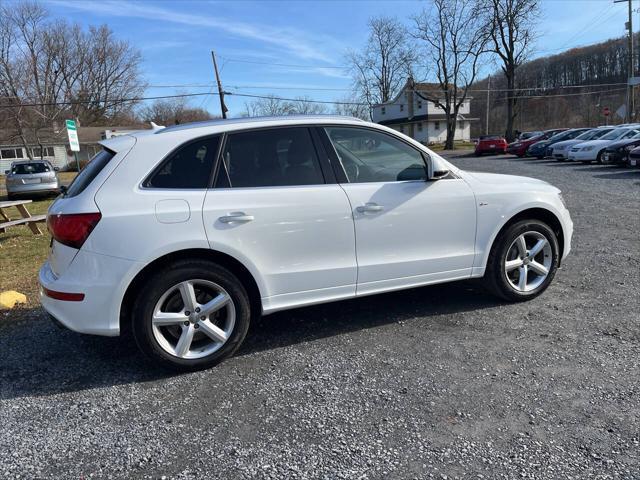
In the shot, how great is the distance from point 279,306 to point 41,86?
201 feet

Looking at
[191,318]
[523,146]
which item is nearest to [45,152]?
[523,146]

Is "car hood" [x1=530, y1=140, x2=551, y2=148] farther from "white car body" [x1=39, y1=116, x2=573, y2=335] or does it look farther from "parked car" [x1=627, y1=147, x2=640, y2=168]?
"white car body" [x1=39, y1=116, x2=573, y2=335]

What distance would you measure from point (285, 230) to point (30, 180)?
18.3 meters

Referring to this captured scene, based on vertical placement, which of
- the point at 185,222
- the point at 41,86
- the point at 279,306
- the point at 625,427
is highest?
the point at 41,86

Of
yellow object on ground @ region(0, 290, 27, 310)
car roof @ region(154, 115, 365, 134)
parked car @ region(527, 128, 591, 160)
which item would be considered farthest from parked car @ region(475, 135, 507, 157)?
yellow object on ground @ region(0, 290, 27, 310)

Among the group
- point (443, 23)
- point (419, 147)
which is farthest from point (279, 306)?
point (443, 23)

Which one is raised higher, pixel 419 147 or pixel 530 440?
pixel 419 147

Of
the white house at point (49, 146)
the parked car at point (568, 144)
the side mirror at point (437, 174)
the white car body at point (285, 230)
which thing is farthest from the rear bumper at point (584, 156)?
the white house at point (49, 146)

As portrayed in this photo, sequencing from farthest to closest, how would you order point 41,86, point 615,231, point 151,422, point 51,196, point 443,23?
point 41,86
point 443,23
point 51,196
point 615,231
point 151,422

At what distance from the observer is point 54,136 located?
53.5 m

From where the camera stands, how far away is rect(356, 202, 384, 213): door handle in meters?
3.76

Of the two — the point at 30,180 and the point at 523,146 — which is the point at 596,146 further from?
the point at 30,180

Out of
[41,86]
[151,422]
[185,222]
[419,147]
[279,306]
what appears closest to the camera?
[151,422]

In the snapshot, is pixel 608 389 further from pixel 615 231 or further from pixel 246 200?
pixel 615 231
